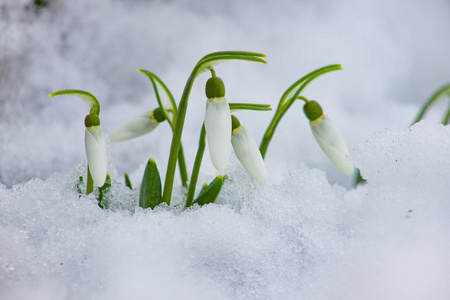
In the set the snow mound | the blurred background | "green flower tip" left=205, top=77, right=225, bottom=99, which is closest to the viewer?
the snow mound

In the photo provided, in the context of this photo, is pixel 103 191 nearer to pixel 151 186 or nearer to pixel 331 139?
pixel 151 186

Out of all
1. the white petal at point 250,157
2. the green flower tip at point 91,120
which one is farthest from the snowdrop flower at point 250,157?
the green flower tip at point 91,120

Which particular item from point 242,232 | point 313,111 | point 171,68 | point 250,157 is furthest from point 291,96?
point 171,68

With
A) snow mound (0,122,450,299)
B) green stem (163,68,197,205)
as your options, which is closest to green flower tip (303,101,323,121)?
snow mound (0,122,450,299)

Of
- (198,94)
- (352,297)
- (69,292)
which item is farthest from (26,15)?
(352,297)

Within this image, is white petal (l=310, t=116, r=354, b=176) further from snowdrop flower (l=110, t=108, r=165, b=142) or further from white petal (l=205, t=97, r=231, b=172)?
snowdrop flower (l=110, t=108, r=165, b=142)

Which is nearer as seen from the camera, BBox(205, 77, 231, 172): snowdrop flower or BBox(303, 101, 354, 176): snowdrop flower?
BBox(205, 77, 231, 172): snowdrop flower
